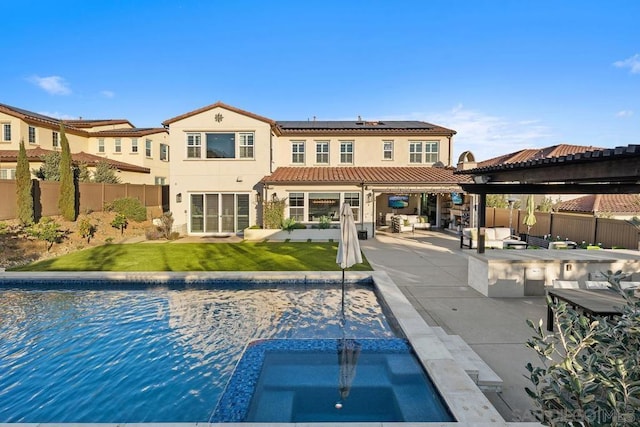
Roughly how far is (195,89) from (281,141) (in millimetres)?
9532

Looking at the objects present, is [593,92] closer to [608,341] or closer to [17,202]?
[608,341]

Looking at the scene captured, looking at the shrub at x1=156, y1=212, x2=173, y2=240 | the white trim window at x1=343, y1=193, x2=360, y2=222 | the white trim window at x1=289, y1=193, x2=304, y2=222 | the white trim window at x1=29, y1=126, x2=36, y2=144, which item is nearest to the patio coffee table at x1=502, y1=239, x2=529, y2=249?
the white trim window at x1=343, y1=193, x2=360, y2=222

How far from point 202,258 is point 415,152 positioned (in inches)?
671

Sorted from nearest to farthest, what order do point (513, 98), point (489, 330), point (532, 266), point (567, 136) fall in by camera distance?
point (489, 330), point (532, 266), point (513, 98), point (567, 136)

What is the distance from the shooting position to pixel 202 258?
14.8 m

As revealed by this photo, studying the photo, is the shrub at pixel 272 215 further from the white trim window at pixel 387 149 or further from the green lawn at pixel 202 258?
the white trim window at pixel 387 149

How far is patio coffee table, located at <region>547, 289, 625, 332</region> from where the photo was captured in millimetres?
5930

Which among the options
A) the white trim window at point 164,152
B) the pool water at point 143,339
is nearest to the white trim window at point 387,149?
the pool water at point 143,339

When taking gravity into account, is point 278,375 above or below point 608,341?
below

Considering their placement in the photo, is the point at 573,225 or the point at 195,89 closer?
the point at 573,225

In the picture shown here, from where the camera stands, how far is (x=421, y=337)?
6.43 metres

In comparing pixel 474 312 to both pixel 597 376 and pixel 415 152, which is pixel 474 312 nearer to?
pixel 597 376

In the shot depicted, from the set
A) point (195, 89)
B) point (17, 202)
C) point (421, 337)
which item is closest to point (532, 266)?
point (421, 337)

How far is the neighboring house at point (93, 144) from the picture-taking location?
30156 millimetres
